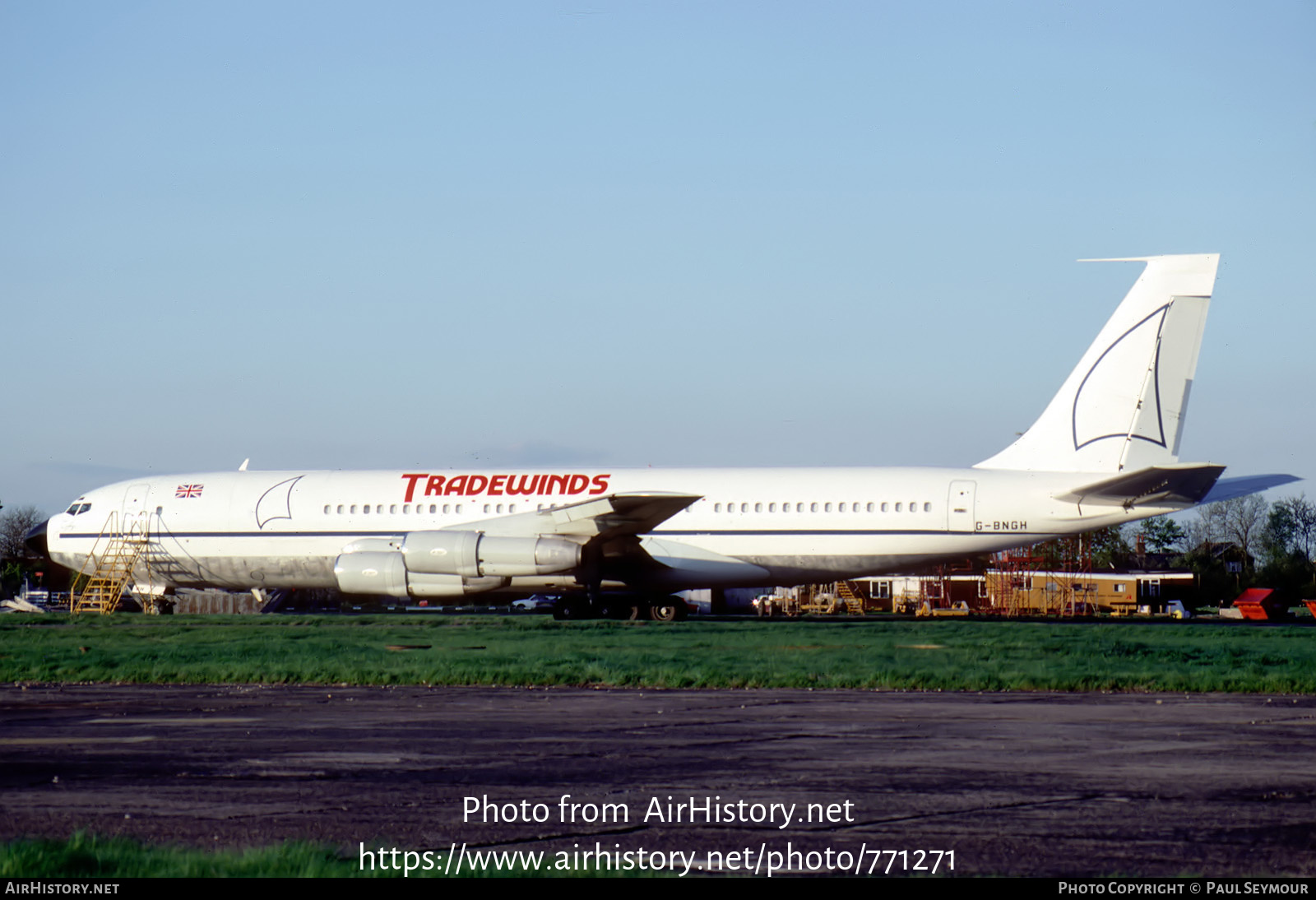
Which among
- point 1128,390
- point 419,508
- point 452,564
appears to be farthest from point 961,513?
point 419,508

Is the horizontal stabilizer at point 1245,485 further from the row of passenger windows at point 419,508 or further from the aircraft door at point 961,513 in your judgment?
the row of passenger windows at point 419,508

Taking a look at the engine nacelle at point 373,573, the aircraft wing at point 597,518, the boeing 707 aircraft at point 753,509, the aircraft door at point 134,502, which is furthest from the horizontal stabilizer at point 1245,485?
the aircraft door at point 134,502

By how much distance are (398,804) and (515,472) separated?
27202 mm

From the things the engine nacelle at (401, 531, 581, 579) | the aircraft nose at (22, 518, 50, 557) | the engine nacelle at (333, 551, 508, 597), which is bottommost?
the engine nacelle at (333, 551, 508, 597)

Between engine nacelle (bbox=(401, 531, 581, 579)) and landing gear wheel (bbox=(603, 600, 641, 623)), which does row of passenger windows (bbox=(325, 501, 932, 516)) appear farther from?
landing gear wheel (bbox=(603, 600, 641, 623))

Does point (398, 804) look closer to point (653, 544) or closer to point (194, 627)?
point (194, 627)

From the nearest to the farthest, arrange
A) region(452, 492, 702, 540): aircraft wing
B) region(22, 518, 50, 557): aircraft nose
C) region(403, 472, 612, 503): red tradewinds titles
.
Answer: region(452, 492, 702, 540): aircraft wing, region(403, 472, 612, 503): red tradewinds titles, region(22, 518, 50, 557): aircraft nose

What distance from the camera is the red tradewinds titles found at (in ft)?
108

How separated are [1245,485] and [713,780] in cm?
2845

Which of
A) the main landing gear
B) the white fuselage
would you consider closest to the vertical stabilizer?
the white fuselage

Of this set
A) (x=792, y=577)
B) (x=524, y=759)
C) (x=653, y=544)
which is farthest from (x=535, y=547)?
(x=524, y=759)

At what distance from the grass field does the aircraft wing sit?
10.1ft

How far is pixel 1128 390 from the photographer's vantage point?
3028 cm

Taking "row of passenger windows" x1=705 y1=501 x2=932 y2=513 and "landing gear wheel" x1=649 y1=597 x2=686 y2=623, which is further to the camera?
"landing gear wheel" x1=649 y1=597 x2=686 y2=623
